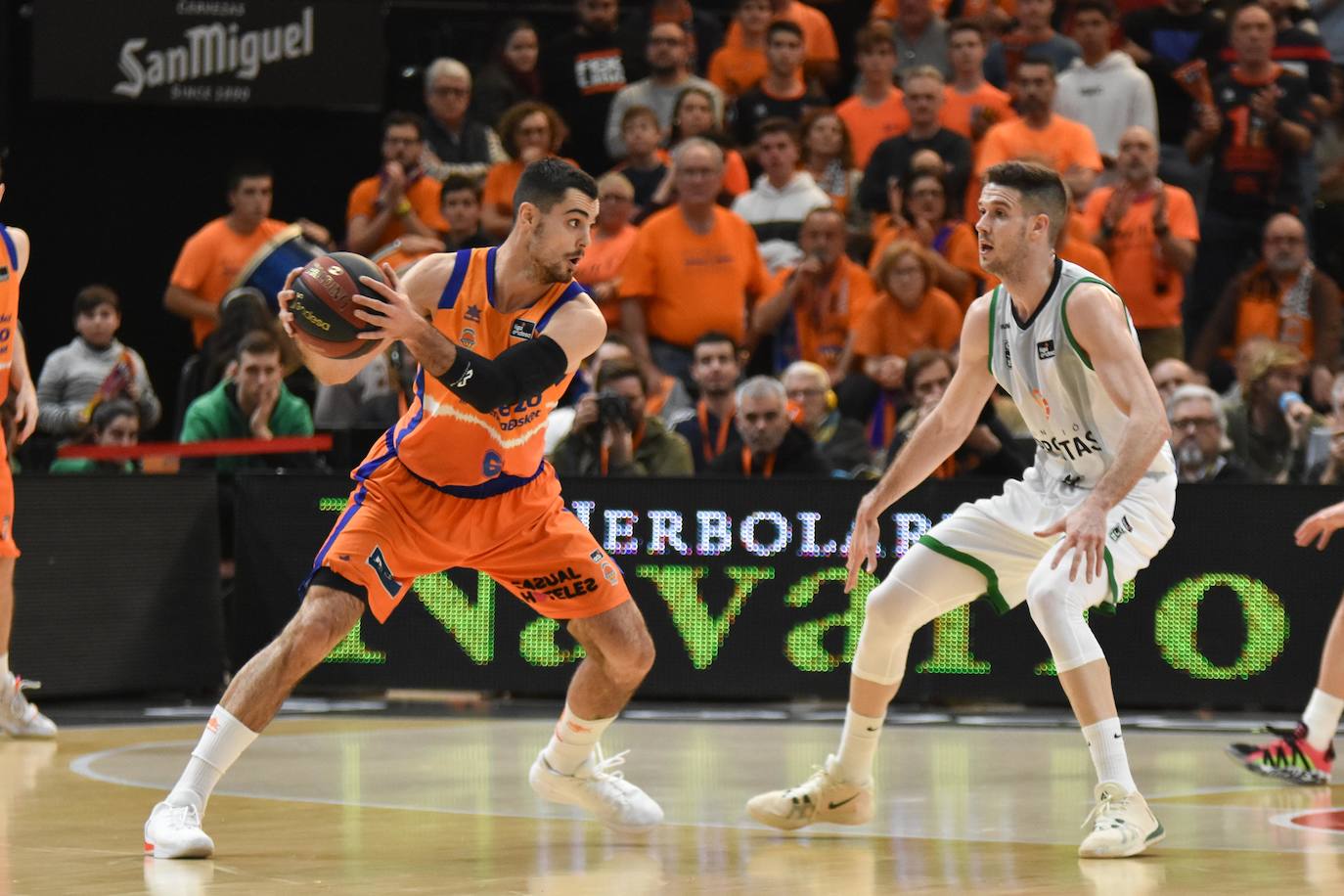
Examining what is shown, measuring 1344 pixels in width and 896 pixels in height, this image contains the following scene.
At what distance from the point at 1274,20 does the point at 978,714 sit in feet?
23.3

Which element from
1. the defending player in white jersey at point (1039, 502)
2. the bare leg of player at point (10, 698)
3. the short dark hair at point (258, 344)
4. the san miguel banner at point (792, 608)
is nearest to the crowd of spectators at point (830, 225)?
the short dark hair at point (258, 344)

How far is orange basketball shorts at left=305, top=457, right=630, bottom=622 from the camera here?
6.62 metres

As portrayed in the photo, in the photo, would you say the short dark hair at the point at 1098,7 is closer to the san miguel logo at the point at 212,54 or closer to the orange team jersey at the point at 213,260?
the san miguel logo at the point at 212,54

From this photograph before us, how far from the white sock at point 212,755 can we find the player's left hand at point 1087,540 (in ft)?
8.43

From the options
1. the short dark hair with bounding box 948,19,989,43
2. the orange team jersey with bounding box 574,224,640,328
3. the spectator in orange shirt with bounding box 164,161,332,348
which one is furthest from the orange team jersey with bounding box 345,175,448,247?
the short dark hair with bounding box 948,19,989,43

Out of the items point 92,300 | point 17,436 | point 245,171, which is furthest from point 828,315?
point 17,436

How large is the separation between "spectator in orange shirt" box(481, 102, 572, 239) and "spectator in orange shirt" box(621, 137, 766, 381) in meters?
0.99

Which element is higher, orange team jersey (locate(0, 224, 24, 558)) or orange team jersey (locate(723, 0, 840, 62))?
orange team jersey (locate(723, 0, 840, 62))

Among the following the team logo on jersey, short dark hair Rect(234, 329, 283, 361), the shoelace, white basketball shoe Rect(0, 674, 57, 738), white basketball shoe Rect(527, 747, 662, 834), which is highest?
short dark hair Rect(234, 329, 283, 361)

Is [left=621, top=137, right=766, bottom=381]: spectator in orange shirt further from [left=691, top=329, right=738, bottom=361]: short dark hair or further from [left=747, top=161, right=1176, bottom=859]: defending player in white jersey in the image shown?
[left=747, top=161, right=1176, bottom=859]: defending player in white jersey

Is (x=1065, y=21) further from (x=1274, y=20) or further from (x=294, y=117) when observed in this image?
(x=294, y=117)

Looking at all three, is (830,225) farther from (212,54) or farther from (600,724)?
(600,724)

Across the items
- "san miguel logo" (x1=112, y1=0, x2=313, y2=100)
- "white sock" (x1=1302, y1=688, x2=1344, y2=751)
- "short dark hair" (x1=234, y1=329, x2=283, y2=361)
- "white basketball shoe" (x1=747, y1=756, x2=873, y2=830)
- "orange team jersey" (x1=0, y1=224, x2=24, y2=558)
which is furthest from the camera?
"san miguel logo" (x1=112, y1=0, x2=313, y2=100)

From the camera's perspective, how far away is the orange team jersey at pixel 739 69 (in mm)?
15922
